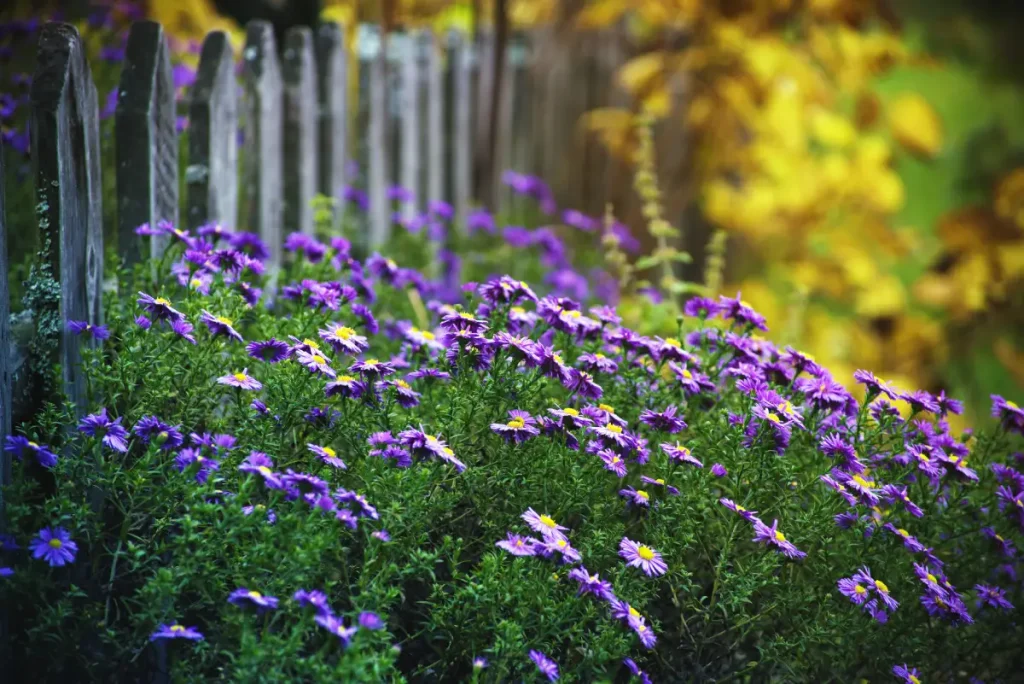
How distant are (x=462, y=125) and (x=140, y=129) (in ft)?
9.95

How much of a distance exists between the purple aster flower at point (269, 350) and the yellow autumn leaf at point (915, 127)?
484 cm

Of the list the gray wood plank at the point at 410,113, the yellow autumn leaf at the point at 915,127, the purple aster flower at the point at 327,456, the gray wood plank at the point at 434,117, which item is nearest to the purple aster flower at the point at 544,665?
the purple aster flower at the point at 327,456

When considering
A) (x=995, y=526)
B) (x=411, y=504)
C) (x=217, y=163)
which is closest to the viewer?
(x=411, y=504)

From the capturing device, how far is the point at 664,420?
85.1 inches

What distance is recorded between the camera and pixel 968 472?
7.39ft

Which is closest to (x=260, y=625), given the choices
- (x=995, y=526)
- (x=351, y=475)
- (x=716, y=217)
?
(x=351, y=475)

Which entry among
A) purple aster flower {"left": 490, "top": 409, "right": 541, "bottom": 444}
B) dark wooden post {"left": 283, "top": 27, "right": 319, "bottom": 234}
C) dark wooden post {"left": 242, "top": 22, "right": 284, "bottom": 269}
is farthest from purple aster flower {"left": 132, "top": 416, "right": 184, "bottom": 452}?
dark wooden post {"left": 283, "top": 27, "right": 319, "bottom": 234}

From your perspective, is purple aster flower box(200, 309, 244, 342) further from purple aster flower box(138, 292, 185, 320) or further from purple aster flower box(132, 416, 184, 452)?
purple aster flower box(132, 416, 184, 452)

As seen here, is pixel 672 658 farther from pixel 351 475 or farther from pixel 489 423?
pixel 351 475

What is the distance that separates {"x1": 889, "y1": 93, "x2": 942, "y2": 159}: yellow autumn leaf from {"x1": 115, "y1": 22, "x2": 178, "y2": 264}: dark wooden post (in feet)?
14.6

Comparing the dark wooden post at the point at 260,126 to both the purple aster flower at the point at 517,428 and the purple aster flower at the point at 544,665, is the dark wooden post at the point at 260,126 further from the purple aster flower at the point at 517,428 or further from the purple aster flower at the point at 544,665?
the purple aster flower at the point at 544,665

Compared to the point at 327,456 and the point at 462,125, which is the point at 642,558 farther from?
the point at 462,125

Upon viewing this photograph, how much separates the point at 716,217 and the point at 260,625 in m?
4.62

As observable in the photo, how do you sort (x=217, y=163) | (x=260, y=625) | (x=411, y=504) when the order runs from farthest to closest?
1. (x=217, y=163)
2. (x=260, y=625)
3. (x=411, y=504)
